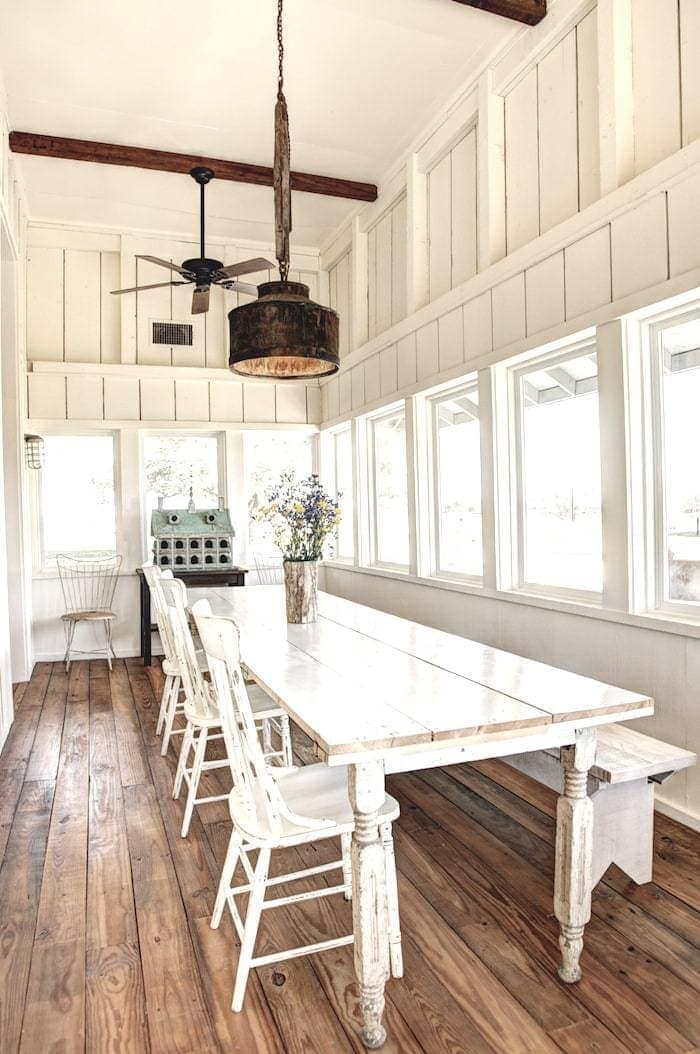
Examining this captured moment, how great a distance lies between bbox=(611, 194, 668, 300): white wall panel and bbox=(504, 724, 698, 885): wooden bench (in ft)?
6.00

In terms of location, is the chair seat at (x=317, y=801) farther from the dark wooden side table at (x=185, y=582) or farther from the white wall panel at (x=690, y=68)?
the dark wooden side table at (x=185, y=582)

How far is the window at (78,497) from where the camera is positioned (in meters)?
6.42

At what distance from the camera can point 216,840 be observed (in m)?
2.85

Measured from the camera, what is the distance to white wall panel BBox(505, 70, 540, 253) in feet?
12.2

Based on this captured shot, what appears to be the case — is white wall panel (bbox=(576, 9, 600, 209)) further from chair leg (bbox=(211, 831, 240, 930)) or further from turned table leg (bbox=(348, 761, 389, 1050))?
chair leg (bbox=(211, 831, 240, 930))

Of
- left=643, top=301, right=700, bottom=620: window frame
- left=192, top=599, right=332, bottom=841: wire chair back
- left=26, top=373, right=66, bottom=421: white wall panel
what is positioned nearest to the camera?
left=192, top=599, right=332, bottom=841: wire chair back

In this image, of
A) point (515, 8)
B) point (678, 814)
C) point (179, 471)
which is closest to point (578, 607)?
point (678, 814)

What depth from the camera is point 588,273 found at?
324 centimetres

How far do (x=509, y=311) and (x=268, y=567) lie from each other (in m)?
3.87

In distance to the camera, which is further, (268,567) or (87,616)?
(268,567)

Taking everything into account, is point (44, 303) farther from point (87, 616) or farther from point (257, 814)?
point (257, 814)

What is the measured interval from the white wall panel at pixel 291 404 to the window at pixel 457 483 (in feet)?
7.65

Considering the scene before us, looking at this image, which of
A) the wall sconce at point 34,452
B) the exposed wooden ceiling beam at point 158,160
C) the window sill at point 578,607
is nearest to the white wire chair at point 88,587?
the wall sconce at point 34,452

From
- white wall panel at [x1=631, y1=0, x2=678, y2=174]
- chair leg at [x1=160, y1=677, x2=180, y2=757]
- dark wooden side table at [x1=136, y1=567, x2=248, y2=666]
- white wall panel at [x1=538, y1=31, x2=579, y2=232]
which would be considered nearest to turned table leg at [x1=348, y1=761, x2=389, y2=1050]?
chair leg at [x1=160, y1=677, x2=180, y2=757]
